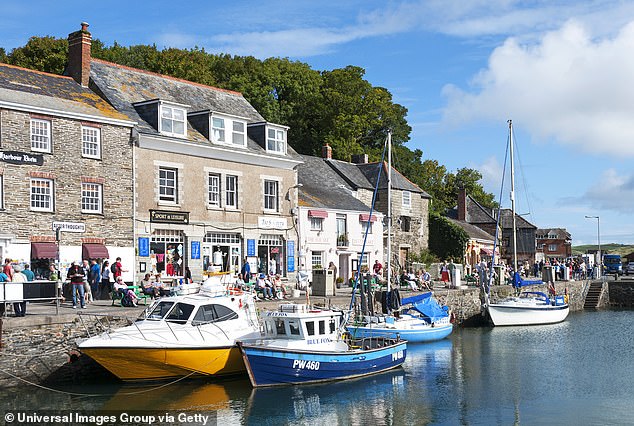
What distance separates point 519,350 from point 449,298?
914 centimetres

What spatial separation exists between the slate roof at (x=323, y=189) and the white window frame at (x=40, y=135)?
15.6 metres

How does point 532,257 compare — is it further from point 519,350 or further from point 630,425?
point 630,425

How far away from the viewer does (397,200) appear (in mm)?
54812

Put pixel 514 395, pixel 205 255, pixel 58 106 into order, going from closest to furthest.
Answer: pixel 514 395
pixel 58 106
pixel 205 255

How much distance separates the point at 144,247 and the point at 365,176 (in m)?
26.0

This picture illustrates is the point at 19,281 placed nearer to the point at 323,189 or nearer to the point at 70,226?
the point at 70,226

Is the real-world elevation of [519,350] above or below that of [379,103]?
below

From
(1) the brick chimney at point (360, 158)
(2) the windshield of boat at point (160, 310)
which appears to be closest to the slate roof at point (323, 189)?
(1) the brick chimney at point (360, 158)

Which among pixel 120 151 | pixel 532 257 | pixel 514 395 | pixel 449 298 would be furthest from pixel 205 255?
pixel 532 257

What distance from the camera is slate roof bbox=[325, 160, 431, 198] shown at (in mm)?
53406

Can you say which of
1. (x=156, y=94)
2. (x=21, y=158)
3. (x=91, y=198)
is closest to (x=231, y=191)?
(x=156, y=94)

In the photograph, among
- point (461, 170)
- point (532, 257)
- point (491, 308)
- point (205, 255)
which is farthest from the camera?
point (461, 170)

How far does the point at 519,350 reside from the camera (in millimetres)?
32000

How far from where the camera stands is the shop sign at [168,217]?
33.6 meters
